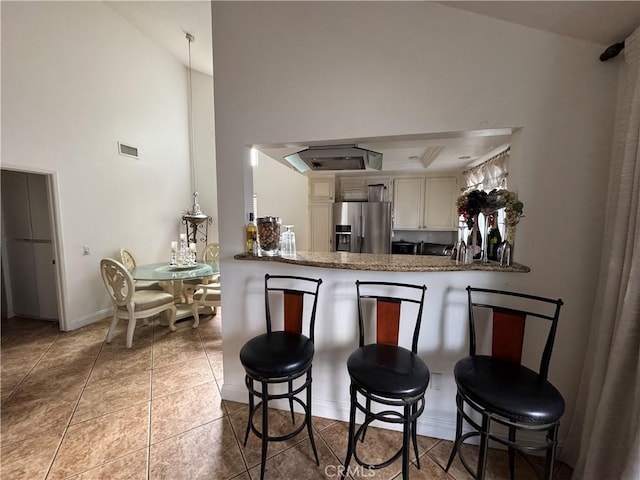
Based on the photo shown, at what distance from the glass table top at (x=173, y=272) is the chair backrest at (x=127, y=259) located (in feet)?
1.55

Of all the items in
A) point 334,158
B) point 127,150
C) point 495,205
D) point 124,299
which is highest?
point 127,150

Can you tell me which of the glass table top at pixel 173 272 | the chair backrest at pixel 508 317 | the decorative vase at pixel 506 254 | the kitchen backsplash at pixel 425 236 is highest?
the decorative vase at pixel 506 254

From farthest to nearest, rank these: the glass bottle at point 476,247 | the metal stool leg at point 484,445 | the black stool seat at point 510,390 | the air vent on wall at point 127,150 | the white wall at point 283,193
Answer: the white wall at point 283,193
the air vent on wall at point 127,150
the glass bottle at point 476,247
the metal stool leg at point 484,445
the black stool seat at point 510,390

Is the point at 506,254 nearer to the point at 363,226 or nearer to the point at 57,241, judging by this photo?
the point at 363,226

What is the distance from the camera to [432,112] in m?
1.56

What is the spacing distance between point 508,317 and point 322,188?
384 cm

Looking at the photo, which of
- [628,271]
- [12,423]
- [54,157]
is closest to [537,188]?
[628,271]

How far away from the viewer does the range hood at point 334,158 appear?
1991mm

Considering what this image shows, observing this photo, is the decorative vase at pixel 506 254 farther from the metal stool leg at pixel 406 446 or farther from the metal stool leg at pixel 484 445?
the metal stool leg at pixel 406 446

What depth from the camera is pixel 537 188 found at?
4.85 ft

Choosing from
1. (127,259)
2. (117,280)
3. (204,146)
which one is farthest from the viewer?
(204,146)

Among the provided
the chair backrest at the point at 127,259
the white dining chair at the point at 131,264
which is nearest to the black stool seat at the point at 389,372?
the white dining chair at the point at 131,264

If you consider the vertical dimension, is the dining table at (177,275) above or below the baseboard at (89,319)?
above

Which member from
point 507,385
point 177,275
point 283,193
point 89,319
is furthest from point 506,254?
point 89,319
